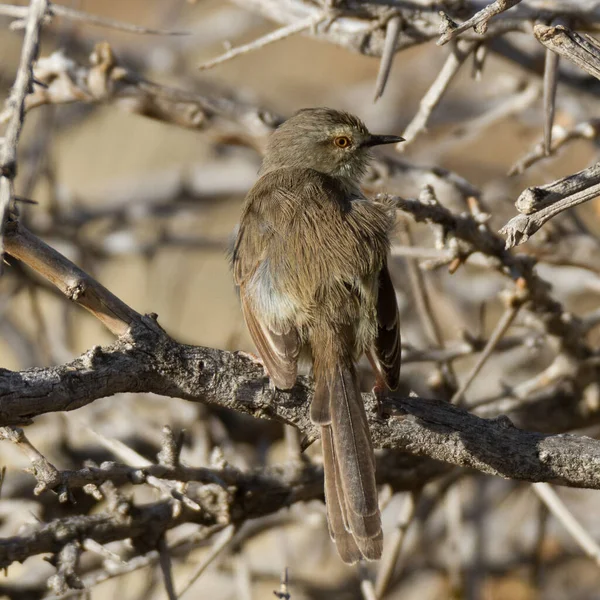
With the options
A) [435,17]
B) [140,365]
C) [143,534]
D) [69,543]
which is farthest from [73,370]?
[435,17]

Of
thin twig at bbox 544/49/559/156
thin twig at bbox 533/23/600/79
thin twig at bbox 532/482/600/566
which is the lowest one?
thin twig at bbox 532/482/600/566

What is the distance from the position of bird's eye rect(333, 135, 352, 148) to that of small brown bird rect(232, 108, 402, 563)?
264mm

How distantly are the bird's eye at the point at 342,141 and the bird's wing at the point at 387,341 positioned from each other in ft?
3.56

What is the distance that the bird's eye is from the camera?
4.56 meters

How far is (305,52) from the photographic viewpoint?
44.2 feet

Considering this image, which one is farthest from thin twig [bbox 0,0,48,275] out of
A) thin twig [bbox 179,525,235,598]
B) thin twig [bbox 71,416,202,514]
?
thin twig [bbox 179,525,235,598]

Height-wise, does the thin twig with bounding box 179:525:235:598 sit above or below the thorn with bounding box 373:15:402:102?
below

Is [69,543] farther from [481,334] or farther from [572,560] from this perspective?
[572,560]

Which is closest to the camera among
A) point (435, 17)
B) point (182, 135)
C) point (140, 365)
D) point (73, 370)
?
point (73, 370)

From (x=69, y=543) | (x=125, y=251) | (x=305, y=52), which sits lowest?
(x=69, y=543)

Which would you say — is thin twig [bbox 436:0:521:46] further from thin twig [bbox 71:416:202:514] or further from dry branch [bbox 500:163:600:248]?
thin twig [bbox 71:416:202:514]

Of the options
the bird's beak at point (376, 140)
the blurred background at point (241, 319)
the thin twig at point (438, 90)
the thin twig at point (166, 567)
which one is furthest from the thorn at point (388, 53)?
the thin twig at point (166, 567)

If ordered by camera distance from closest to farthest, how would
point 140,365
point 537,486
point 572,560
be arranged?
point 140,365
point 537,486
point 572,560

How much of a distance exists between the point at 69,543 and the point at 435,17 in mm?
2465
